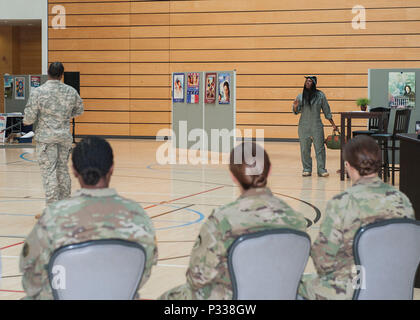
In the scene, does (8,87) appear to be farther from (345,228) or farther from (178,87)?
(345,228)

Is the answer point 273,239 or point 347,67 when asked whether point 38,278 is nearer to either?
point 273,239

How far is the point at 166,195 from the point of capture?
826 cm

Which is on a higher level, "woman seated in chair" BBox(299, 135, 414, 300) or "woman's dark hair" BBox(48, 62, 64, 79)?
"woman's dark hair" BBox(48, 62, 64, 79)

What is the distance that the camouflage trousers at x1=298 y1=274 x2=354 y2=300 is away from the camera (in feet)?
8.51

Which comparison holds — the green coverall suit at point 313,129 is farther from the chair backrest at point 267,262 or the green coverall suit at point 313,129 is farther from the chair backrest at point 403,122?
the chair backrest at point 267,262

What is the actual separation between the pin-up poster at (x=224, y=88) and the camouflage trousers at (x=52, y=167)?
6.49 meters

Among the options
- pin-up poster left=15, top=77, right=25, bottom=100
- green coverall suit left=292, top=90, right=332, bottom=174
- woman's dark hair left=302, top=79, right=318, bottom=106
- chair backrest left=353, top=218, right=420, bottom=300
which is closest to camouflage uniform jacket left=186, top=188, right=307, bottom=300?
chair backrest left=353, top=218, right=420, bottom=300

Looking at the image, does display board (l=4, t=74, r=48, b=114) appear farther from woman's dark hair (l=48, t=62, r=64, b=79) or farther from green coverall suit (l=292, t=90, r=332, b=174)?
woman's dark hair (l=48, t=62, r=64, b=79)

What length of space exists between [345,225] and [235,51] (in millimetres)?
14134

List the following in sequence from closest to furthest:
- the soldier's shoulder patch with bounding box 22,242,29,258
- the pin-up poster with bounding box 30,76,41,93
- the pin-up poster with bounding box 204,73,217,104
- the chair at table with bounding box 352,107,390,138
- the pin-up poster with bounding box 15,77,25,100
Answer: the soldier's shoulder patch with bounding box 22,242,29,258
the chair at table with bounding box 352,107,390,138
the pin-up poster with bounding box 204,73,217,104
the pin-up poster with bounding box 30,76,41,93
the pin-up poster with bounding box 15,77,25,100

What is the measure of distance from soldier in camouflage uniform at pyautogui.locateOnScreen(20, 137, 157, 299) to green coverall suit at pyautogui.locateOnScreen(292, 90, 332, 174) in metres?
7.94

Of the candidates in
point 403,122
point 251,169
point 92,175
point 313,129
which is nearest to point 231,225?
point 251,169

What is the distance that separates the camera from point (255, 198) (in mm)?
2525
